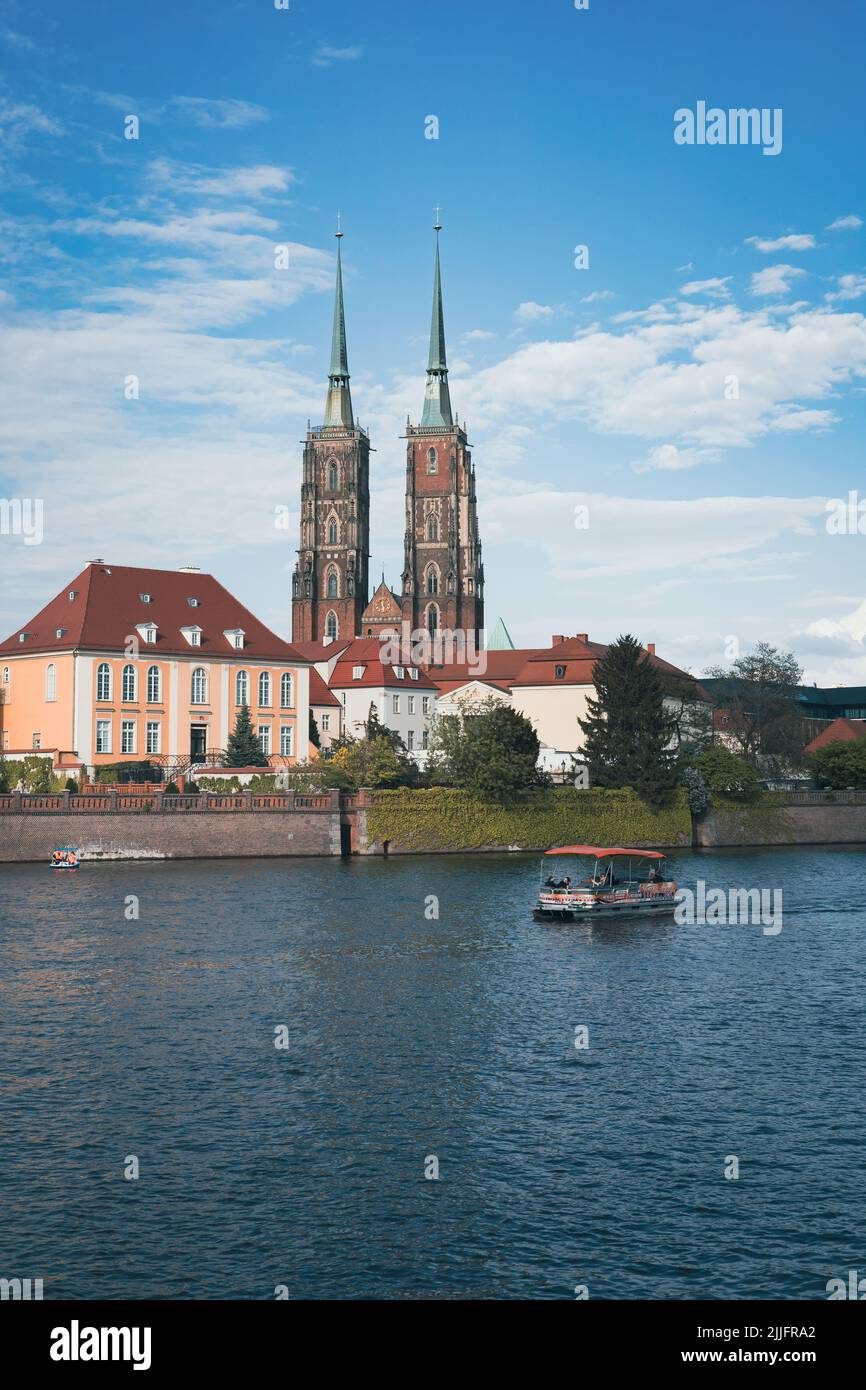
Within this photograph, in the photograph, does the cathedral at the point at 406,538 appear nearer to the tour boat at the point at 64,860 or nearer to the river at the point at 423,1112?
the tour boat at the point at 64,860

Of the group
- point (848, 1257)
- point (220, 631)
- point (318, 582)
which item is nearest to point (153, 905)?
point (848, 1257)

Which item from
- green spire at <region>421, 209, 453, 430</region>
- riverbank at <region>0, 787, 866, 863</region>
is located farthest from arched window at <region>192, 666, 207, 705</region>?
green spire at <region>421, 209, 453, 430</region>

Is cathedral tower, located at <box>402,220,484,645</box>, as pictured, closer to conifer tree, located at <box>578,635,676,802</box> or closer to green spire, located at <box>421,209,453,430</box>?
green spire, located at <box>421,209,453,430</box>

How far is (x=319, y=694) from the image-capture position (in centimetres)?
12950

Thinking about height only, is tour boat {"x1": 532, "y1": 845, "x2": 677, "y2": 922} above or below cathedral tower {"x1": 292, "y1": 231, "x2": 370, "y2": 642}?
below

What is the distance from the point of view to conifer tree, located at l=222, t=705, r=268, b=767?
100 m

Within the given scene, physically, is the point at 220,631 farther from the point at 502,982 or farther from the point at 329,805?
the point at 502,982

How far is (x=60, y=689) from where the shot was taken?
99062 millimetres

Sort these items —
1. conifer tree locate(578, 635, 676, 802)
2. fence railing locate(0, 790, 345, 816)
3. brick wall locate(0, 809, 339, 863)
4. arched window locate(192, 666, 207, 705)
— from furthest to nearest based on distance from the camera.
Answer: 1. arched window locate(192, 666, 207, 705)
2. conifer tree locate(578, 635, 676, 802)
3. fence railing locate(0, 790, 345, 816)
4. brick wall locate(0, 809, 339, 863)

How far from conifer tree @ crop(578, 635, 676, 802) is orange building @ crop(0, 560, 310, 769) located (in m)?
24.4

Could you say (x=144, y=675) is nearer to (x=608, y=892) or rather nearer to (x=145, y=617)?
(x=145, y=617)

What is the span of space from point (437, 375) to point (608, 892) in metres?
144

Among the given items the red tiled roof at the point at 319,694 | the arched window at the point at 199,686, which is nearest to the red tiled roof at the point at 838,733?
the red tiled roof at the point at 319,694

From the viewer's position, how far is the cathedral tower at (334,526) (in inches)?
7215
